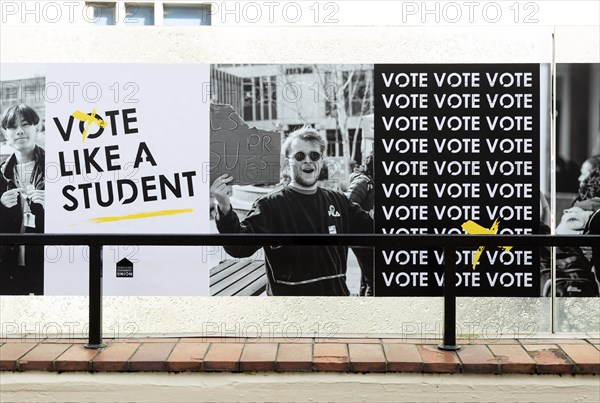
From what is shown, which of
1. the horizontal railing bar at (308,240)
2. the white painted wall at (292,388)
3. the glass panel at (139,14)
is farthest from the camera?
the glass panel at (139,14)

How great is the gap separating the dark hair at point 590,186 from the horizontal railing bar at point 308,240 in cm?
70

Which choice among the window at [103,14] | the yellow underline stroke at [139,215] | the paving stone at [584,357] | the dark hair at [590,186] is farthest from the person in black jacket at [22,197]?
the dark hair at [590,186]

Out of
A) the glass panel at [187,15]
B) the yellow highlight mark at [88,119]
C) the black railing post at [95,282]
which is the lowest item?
the black railing post at [95,282]

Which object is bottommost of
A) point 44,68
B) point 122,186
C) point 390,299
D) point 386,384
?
point 386,384

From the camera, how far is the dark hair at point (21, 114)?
3564 millimetres

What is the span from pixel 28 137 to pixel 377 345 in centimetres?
204

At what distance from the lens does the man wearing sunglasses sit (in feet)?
11.7

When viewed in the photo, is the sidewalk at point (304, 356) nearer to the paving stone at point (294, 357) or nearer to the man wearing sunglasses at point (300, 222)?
the paving stone at point (294, 357)

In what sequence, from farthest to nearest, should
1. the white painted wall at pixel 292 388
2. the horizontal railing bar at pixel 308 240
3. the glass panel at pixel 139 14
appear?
the glass panel at pixel 139 14 → the horizontal railing bar at pixel 308 240 → the white painted wall at pixel 292 388

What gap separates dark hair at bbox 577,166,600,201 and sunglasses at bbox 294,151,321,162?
135cm

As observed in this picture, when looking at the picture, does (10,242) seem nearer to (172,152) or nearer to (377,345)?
(172,152)

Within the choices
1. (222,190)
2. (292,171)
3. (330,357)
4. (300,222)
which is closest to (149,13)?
(222,190)

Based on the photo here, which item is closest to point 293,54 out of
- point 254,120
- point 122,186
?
point 254,120

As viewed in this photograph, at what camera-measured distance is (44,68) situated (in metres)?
3.54
